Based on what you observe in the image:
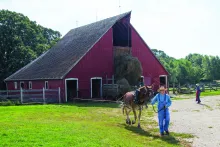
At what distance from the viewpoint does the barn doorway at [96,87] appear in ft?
105

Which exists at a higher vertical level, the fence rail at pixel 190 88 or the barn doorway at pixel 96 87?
the barn doorway at pixel 96 87

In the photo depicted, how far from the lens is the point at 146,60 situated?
120ft

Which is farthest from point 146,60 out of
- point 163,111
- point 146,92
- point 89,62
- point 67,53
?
point 163,111

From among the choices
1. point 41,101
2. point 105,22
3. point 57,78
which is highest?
point 105,22

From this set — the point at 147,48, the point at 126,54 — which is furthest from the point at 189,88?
the point at 126,54

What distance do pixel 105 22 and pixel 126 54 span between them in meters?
5.01

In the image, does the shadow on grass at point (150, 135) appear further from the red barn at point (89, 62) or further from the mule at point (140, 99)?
the red barn at point (89, 62)

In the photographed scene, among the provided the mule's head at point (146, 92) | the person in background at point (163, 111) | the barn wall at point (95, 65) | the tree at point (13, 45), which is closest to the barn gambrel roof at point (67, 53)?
the barn wall at point (95, 65)

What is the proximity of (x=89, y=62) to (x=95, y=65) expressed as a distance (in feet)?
2.95

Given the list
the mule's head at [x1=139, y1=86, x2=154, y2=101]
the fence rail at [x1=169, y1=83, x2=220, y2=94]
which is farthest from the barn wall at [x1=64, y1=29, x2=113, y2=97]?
the mule's head at [x1=139, y1=86, x2=154, y2=101]

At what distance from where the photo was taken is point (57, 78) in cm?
2947

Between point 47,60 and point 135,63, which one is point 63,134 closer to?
point 135,63

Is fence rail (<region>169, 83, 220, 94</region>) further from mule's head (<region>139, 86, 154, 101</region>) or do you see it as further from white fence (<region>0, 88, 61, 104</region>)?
mule's head (<region>139, 86, 154, 101</region>)

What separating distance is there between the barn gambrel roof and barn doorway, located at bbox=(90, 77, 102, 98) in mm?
3379
